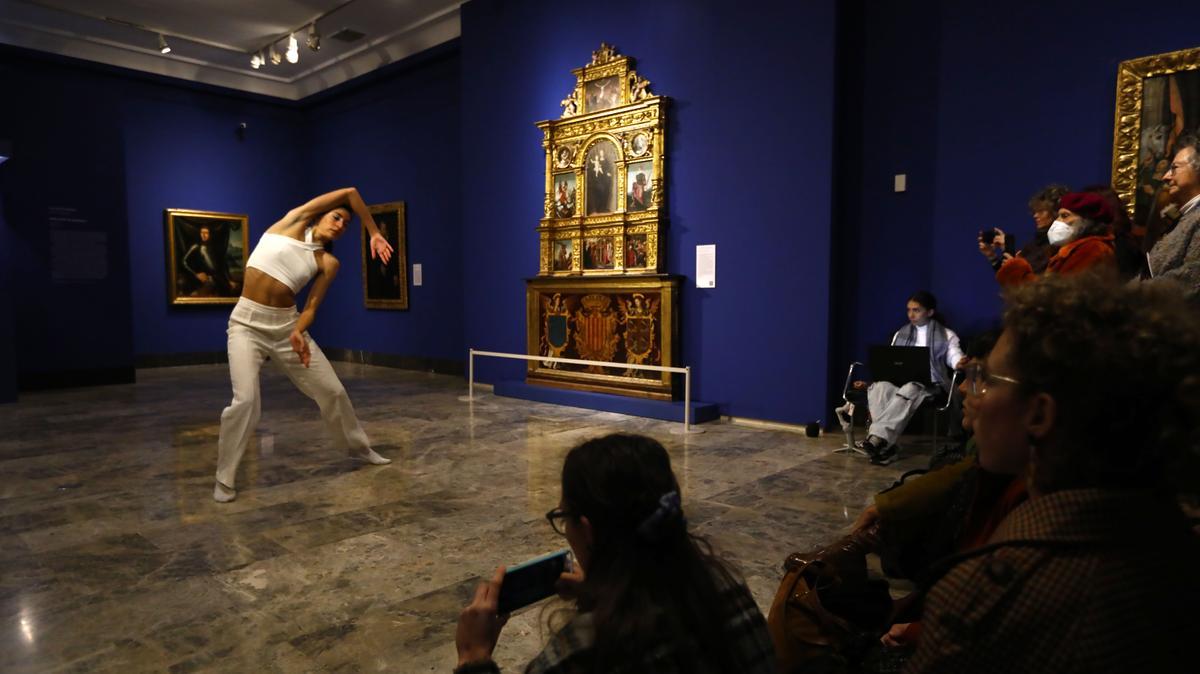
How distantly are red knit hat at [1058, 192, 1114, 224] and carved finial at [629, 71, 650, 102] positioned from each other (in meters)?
4.78

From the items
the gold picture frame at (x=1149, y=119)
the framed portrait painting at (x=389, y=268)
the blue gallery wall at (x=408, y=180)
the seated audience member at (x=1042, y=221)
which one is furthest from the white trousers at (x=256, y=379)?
the framed portrait painting at (x=389, y=268)

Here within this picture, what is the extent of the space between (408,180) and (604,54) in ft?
17.9

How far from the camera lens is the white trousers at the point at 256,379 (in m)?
4.57

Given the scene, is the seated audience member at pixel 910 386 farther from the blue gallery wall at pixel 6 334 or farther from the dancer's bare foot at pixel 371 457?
the blue gallery wall at pixel 6 334

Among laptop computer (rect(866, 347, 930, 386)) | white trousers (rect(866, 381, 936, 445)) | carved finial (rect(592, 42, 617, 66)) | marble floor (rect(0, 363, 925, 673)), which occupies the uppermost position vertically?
carved finial (rect(592, 42, 617, 66))

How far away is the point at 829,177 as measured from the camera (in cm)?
Result: 660

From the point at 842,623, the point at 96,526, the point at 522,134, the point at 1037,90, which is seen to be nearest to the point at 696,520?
the point at 842,623

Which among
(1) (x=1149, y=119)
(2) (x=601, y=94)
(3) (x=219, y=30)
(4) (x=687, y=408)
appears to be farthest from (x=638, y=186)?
(3) (x=219, y=30)

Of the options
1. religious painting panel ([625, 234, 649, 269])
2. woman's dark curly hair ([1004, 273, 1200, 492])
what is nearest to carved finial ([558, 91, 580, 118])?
religious painting panel ([625, 234, 649, 269])

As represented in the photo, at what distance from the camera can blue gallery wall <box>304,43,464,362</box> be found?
1170 centimetres

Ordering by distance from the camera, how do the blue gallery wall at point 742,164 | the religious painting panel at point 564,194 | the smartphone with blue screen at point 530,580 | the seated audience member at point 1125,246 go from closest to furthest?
the smartphone with blue screen at point 530,580 < the seated audience member at point 1125,246 < the blue gallery wall at point 742,164 < the religious painting panel at point 564,194

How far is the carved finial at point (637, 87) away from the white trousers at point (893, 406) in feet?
13.5

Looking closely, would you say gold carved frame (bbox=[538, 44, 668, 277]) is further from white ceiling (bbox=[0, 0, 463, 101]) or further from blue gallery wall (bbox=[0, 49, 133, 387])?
blue gallery wall (bbox=[0, 49, 133, 387])

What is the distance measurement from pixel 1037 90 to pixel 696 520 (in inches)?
178
